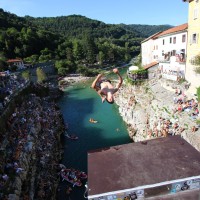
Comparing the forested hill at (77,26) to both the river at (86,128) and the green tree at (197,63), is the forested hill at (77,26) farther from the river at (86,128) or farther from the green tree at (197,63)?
the green tree at (197,63)

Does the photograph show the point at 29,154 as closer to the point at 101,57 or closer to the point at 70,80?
the point at 70,80

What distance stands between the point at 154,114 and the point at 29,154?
11.9 m

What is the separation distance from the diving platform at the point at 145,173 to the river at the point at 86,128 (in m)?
8.69

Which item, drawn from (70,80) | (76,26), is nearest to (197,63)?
(70,80)

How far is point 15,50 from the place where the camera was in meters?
72.6

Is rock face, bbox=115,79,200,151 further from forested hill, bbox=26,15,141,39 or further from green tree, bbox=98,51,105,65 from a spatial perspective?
forested hill, bbox=26,15,141,39

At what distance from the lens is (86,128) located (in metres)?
27.5

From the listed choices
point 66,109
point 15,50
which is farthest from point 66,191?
point 15,50

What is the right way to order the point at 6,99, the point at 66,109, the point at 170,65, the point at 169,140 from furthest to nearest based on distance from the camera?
the point at 66,109
the point at 170,65
the point at 6,99
the point at 169,140

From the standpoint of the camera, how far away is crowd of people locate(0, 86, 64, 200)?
13695mm

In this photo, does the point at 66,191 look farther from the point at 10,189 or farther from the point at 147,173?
the point at 147,173

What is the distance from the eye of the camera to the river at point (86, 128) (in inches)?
795

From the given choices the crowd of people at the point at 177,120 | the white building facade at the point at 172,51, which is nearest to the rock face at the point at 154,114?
the crowd of people at the point at 177,120

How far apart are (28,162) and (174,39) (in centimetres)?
2376
